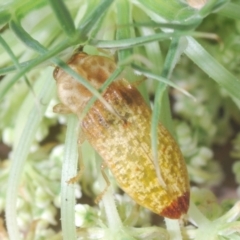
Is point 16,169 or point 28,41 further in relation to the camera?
point 16,169

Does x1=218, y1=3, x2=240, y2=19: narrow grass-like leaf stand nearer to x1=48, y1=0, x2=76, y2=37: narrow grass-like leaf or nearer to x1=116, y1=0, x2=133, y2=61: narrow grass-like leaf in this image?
x1=116, y1=0, x2=133, y2=61: narrow grass-like leaf

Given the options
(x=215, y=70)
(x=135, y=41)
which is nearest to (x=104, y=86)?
(x=135, y=41)

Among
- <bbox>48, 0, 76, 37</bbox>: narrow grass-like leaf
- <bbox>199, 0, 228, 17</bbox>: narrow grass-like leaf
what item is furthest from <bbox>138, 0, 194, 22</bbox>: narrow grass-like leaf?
<bbox>48, 0, 76, 37</bbox>: narrow grass-like leaf

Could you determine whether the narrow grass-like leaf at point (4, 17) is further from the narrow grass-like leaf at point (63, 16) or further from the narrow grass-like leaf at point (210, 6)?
→ the narrow grass-like leaf at point (210, 6)

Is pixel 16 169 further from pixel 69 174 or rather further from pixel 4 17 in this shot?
pixel 4 17

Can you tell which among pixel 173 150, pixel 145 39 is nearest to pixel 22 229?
pixel 173 150

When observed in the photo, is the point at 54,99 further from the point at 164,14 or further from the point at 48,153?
→ the point at 164,14
